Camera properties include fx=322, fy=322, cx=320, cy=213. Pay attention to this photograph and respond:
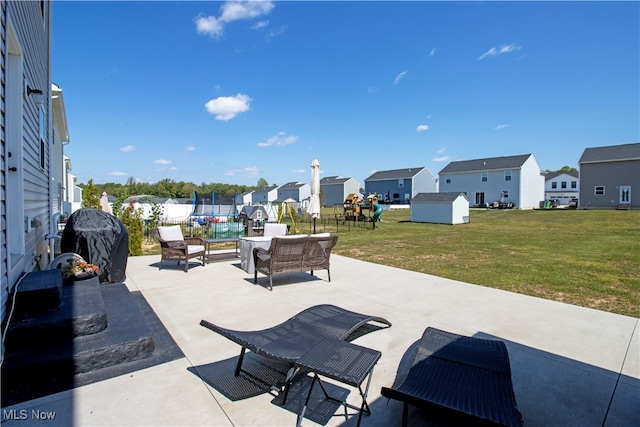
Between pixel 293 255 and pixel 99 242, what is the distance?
316 cm

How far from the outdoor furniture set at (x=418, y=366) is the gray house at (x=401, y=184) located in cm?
4740

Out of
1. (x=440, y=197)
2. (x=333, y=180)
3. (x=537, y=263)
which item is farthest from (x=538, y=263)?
(x=333, y=180)

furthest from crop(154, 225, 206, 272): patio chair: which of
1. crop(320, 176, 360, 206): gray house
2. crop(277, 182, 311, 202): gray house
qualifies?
crop(277, 182, 311, 202): gray house

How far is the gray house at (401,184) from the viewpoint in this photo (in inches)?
1920

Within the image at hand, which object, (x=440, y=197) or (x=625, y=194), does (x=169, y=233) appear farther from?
(x=625, y=194)

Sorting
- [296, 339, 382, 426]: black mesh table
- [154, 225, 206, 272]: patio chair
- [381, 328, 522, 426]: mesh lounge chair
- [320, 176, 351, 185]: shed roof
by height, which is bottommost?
[381, 328, 522, 426]: mesh lounge chair

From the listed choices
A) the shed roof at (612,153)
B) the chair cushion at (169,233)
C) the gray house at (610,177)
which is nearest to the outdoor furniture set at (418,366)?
the chair cushion at (169,233)

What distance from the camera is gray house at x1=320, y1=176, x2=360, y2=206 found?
55125 millimetres

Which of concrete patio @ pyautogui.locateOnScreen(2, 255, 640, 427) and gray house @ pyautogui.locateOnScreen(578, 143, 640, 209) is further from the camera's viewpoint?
gray house @ pyautogui.locateOnScreen(578, 143, 640, 209)

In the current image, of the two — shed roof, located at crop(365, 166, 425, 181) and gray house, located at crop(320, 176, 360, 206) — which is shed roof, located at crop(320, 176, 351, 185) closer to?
gray house, located at crop(320, 176, 360, 206)

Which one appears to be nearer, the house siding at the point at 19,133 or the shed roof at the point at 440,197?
the house siding at the point at 19,133

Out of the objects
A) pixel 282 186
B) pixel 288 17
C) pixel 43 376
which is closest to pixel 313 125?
pixel 288 17

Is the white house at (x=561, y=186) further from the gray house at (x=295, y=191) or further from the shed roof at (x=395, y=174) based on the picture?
the gray house at (x=295, y=191)

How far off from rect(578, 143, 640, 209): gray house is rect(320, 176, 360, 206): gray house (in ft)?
102
